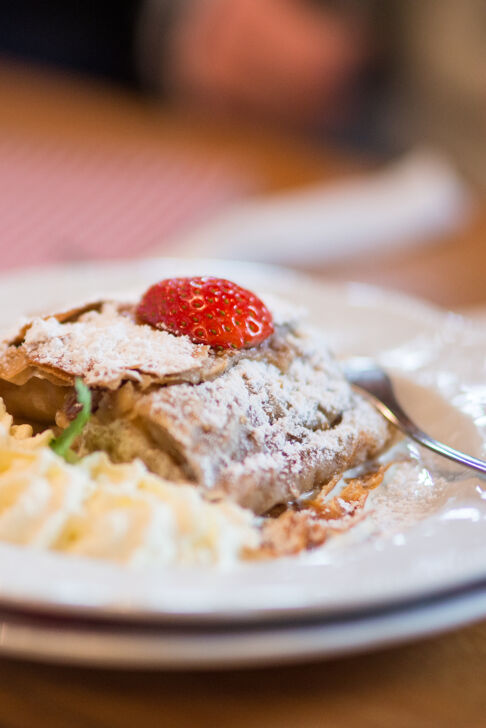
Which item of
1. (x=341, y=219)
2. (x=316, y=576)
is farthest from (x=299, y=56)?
(x=316, y=576)

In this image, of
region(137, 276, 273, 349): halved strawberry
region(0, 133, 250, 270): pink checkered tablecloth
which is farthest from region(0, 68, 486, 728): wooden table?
region(0, 133, 250, 270): pink checkered tablecloth

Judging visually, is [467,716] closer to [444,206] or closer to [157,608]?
[157,608]

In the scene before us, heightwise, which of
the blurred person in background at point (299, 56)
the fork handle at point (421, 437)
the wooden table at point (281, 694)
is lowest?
the wooden table at point (281, 694)

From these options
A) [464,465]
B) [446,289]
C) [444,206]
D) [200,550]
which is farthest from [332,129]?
[200,550]

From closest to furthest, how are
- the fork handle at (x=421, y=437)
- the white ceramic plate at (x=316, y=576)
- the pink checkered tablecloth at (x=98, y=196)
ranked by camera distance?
the white ceramic plate at (x=316, y=576) → the fork handle at (x=421, y=437) → the pink checkered tablecloth at (x=98, y=196)

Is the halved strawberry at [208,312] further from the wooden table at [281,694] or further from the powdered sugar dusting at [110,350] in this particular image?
the wooden table at [281,694]

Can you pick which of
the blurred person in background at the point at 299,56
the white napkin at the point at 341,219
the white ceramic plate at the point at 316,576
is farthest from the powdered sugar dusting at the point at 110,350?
the blurred person in background at the point at 299,56

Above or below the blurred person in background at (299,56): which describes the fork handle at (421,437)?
below

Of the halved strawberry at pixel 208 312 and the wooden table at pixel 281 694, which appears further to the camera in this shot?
the halved strawberry at pixel 208 312
